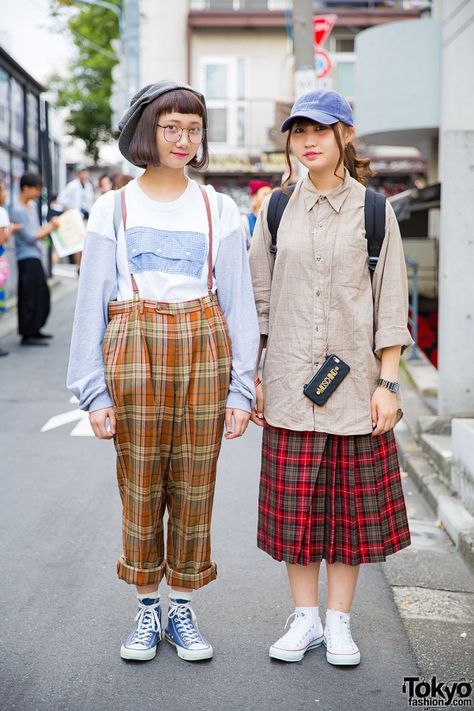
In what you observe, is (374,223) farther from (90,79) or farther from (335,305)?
(90,79)

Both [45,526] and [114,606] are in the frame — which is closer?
[114,606]

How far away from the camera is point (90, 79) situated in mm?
38188

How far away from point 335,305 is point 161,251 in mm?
631

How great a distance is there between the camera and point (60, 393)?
8.59m

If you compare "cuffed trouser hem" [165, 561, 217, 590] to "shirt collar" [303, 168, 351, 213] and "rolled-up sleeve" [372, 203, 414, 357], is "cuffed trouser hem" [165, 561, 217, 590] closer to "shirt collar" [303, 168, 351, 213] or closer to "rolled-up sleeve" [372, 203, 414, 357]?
"rolled-up sleeve" [372, 203, 414, 357]

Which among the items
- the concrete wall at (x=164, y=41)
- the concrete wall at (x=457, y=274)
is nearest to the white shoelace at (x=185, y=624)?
the concrete wall at (x=457, y=274)

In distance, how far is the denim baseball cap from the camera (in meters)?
3.13

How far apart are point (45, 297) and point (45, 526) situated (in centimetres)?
644

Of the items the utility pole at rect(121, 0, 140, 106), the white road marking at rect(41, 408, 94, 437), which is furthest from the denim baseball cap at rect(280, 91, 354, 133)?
the utility pole at rect(121, 0, 140, 106)

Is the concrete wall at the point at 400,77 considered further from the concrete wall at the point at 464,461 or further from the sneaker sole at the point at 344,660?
the sneaker sole at the point at 344,660

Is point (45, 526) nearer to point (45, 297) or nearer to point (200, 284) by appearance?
point (200, 284)

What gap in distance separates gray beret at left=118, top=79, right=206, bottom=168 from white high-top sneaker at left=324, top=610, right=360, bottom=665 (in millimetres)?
1783

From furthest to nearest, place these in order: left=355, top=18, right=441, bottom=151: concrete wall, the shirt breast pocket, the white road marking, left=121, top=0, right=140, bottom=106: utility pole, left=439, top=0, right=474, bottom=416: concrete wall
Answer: left=121, top=0, right=140, bottom=106: utility pole, left=355, top=18, right=441, bottom=151: concrete wall, the white road marking, left=439, top=0, right=474, bottom=416: concrete wall, the shirt breast pocket

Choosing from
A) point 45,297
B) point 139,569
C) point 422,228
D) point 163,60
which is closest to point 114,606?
point 139,569
